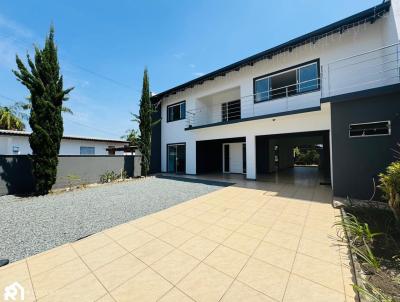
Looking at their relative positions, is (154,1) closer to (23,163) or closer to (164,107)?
(164,107)

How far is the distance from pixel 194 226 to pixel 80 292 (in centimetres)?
250

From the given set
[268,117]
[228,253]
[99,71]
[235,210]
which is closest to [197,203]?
[235,210]

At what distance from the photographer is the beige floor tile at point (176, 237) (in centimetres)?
365

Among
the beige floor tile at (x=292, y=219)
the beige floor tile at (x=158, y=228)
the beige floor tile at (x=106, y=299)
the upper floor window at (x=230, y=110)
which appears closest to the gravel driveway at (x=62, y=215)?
the beige floor tile at (x=158, y=228)

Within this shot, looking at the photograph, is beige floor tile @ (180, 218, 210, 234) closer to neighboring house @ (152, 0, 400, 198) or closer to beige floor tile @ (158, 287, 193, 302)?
beige floor tile @ (158, 287, 193, 302)

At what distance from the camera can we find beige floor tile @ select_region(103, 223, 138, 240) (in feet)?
13.3

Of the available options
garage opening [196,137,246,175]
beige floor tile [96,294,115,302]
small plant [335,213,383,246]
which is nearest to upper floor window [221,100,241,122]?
garage opening [196,137,246,175]

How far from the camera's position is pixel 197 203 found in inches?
251

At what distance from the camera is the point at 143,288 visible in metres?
2.39

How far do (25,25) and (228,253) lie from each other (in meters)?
13.5

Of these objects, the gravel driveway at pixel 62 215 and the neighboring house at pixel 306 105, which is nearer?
the gravel driveway at pixel 62 215

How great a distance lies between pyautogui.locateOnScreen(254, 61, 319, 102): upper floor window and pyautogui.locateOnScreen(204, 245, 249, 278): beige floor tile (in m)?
7.89

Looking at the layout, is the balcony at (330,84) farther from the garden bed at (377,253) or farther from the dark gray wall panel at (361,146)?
the garden bed at (377,253)

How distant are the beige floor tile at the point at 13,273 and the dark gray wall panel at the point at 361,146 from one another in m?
8.21
